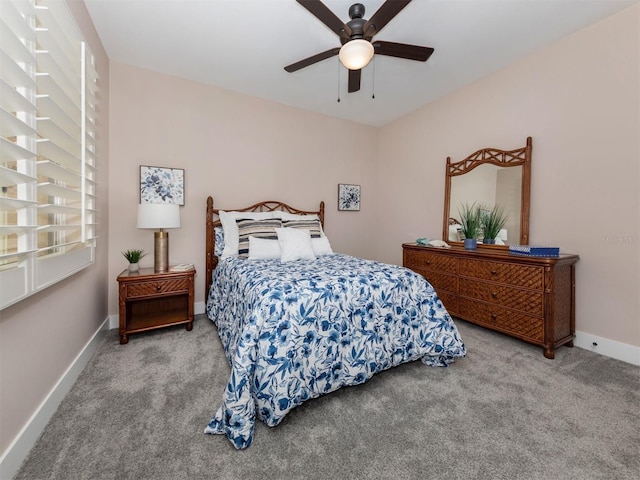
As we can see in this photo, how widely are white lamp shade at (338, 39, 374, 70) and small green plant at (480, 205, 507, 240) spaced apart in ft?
6.94

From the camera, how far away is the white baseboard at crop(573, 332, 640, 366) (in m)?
2.10

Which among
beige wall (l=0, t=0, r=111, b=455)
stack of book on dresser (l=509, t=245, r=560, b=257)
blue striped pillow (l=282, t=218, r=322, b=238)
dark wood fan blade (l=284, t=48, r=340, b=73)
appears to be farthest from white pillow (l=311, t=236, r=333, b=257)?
beige wall (l=0, t=0, r=111, b=455)

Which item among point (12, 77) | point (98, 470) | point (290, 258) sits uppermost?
point (12, 77)

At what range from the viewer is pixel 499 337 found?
8.40 feet

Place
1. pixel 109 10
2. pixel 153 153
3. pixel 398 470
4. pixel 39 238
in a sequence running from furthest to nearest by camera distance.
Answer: pixel 153 153 → pixel 109 10 → pixel 39 238 → pixel 398 470

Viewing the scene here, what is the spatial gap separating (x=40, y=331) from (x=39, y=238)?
19.7 inches

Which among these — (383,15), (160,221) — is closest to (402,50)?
(383,15)

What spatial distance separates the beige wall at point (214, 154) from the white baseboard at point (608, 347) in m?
2.75

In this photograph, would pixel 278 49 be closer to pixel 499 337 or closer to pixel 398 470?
pixel 398 470

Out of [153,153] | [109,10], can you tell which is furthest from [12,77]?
[153,153]

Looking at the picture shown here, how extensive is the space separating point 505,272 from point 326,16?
247 cm

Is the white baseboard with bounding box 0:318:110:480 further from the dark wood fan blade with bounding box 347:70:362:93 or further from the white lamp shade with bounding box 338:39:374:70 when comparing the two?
the dark wood fan blade with bounding box 347:70:362:93

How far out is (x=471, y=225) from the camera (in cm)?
297

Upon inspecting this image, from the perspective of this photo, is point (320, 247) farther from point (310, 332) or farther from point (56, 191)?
point (56, 191)
